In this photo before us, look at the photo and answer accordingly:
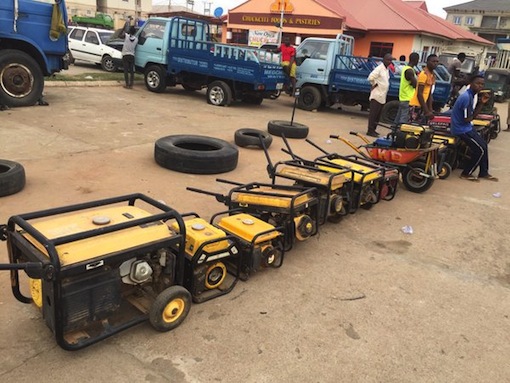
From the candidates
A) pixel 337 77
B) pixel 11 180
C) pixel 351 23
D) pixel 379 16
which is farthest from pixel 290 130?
pixel 379 16

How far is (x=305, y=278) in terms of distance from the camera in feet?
12.0

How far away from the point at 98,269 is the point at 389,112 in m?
10.8

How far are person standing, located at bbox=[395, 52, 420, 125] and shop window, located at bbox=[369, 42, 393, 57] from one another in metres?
19.0

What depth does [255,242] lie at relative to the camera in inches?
134

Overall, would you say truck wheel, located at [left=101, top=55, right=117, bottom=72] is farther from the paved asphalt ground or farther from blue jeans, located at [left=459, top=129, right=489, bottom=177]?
blue jeans, located at [left=459, top=129, right=489, bottom=177]

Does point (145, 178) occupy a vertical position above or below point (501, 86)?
below

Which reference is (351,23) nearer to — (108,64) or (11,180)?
(108,64)

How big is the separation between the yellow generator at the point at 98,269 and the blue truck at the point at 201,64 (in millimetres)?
9118

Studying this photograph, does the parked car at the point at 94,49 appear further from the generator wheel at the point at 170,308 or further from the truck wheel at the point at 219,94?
the generator wheel at the point at 170,308

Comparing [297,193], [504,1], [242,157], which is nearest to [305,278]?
[297,193]

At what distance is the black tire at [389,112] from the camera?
1178 cm

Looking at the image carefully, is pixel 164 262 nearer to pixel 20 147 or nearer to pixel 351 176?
pixel 351 176

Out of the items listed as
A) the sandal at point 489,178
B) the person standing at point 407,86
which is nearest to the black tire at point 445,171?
the sandal at point 489,178

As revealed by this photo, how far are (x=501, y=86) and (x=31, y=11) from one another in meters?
24.2
